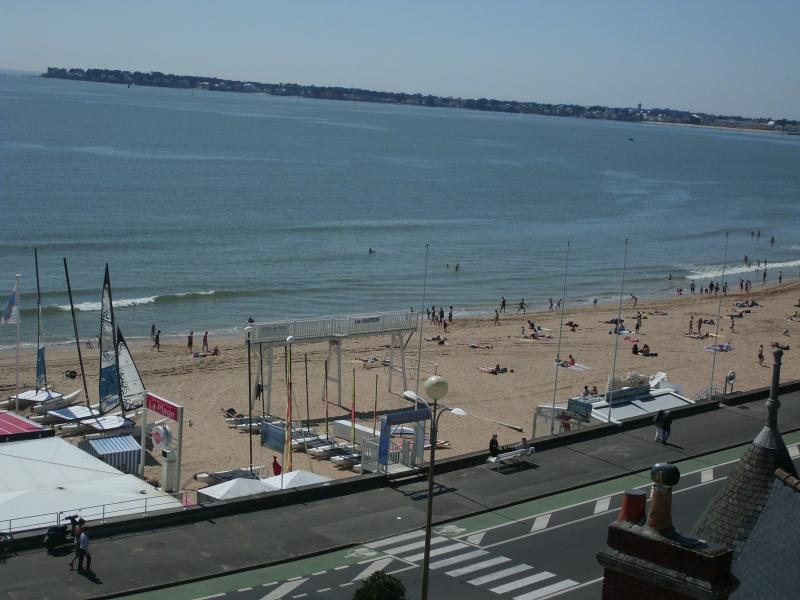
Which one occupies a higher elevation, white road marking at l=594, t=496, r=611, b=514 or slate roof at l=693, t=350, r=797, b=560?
slate roof at l=693, t=350, r=797, b=560

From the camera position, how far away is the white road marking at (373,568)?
18.8 m

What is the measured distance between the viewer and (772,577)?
8008mm

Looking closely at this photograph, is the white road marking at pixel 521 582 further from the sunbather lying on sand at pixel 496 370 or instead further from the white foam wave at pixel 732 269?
the white foam wave at pixel 732 269

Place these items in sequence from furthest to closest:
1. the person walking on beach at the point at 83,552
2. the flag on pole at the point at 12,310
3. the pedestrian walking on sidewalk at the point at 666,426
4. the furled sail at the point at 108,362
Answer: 1. the flag on pole at the point at 12,310
2. the furled sail at the point at 108,362
3. the pedestrian walking on sidewalk at the point at 666,426
4. the person walking on beach at the point at 83,552

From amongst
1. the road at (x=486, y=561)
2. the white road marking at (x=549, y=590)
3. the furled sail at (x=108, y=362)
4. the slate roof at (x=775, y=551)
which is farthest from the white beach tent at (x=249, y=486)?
the slate roof at (x=775, y=551)

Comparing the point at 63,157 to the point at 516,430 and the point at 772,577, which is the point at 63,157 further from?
the point at 772,577

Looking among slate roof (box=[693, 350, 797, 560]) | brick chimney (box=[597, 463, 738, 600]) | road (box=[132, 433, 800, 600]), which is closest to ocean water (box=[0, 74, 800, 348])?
road (box=[132, 433, 800, 600])

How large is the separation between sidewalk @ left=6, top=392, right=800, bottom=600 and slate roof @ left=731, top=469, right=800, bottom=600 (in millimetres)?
12029

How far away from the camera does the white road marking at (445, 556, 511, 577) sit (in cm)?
1911

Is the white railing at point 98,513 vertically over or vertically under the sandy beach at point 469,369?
over

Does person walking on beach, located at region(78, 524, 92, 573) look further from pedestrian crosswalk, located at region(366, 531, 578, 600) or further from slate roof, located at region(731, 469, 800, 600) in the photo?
slate roof, located at region(731, 469, 800, 600)

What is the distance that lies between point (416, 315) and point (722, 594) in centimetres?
2926

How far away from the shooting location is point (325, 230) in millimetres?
87062

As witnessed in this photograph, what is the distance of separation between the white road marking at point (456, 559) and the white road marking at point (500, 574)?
0.79 metres
